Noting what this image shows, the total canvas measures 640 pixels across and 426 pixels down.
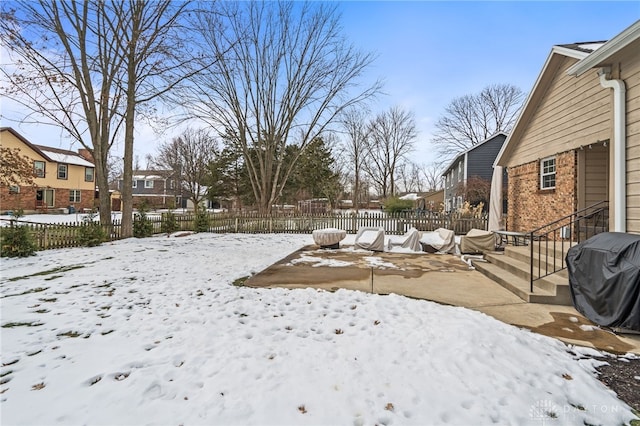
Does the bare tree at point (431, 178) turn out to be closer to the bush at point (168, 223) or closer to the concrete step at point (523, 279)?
the bush at point (168, 223)

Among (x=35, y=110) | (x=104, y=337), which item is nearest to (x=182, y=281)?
(x=104, y=337)

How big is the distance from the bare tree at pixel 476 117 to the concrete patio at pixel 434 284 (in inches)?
1193

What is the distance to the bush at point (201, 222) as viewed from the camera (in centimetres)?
Answer: 1439

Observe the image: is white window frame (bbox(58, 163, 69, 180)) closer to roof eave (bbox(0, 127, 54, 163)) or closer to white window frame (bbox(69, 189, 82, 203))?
roof eave (bbox(0, 127, 54, 163))

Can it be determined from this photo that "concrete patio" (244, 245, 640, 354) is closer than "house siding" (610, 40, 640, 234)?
Yes

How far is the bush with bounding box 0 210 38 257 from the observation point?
732 centimetres

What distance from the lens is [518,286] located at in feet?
15.3

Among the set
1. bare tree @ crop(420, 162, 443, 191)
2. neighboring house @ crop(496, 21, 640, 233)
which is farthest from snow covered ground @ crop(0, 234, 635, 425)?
bare tree @ crop(420, 162, 443, 191)

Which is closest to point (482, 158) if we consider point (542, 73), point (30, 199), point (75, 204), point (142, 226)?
point (542, 73)

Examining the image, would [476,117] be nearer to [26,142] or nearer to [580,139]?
[580,139]

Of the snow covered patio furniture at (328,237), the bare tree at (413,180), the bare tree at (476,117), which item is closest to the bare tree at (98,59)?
the snow covered patio furniture at (328,237)

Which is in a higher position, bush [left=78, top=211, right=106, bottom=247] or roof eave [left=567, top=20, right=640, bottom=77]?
roof eave [left=567, top=20, right=640, bottom=77]

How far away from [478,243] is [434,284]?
3863 mm

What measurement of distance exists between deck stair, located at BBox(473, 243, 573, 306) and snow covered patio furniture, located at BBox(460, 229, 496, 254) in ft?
4.42
